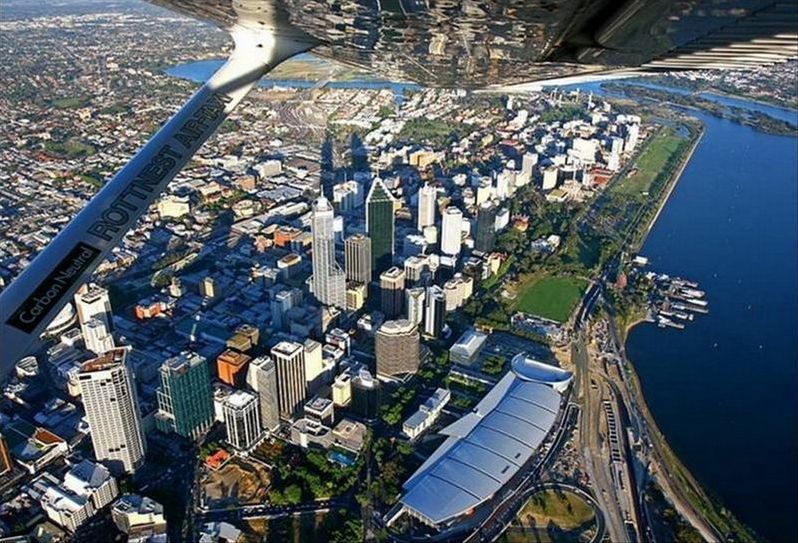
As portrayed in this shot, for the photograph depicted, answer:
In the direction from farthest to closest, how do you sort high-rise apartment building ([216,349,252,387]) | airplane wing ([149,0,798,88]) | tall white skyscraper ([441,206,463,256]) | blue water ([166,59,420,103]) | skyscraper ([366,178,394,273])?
1. blue water ([166,59,420,103])
2. tall white skyscraper ([441,206,463,256])
3. skyscraper ([366,178,394,273])
4. high-rise apartment building ([216,349,252,387])
5. airplane wing ([149,0,798,88])

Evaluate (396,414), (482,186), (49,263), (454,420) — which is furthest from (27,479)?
(482,186)

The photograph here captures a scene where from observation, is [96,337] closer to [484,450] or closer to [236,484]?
[236,484]

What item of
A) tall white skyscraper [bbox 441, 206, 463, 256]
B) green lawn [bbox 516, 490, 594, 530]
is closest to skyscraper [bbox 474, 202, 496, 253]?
tall white skyscraper [bbox 441, 206, 463, 256]

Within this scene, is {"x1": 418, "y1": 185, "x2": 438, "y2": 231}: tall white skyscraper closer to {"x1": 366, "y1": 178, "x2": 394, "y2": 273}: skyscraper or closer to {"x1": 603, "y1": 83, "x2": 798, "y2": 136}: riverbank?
{"x1": 366, "y1": 178, "x2": 394, "y2": 273}: skyscraper

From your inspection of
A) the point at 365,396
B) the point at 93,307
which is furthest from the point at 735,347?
the point at 93,307

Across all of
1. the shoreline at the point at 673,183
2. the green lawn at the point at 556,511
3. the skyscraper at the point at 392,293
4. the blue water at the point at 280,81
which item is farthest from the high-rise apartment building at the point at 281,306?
the blue water at the point at 280,81

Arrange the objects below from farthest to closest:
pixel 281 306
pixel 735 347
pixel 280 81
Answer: pixel 280 81 → pixel 281 306 → pixel 735 347

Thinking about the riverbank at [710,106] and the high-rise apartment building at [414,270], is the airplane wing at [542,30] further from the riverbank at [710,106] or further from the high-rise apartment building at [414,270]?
the riverbank at [710,106]
